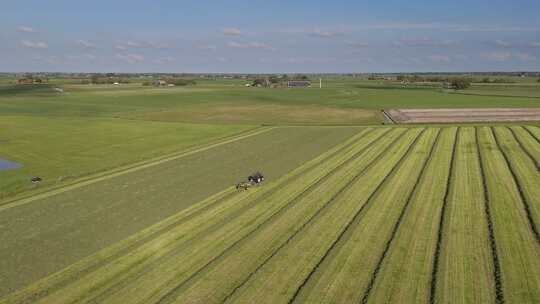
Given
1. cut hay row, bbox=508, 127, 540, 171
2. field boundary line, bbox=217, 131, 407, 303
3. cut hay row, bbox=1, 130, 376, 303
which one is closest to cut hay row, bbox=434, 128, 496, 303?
field boundary line, bbox=217, 131, 407, 303

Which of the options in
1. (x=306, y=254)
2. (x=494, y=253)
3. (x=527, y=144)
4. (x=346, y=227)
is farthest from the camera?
(x=527, y=144)

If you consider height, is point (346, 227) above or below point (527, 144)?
below

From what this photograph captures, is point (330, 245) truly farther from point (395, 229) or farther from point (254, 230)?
point (254, 230)

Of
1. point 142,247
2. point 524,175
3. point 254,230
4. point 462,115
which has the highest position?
point 462,115

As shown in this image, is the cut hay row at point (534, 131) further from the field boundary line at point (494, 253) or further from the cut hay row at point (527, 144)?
the field boundary line at point (494, 253)

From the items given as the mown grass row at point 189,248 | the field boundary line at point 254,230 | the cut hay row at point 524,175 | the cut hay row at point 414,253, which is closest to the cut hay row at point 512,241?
the cut hay row at point 524,175

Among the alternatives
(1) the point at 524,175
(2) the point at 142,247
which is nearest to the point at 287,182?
(2) the point at 142,247

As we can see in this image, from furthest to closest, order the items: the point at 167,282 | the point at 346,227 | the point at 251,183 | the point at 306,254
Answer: the point at 251,183, the point at 346,227, the point at 306,254, the point at 167,282
